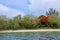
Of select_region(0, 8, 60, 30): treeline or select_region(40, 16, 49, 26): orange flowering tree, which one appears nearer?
select_region(0, 8, 60, 30): treeline

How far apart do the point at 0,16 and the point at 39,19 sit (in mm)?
8016

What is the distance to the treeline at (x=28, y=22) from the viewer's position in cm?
3753

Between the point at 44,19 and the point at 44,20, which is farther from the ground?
the point at 44,19

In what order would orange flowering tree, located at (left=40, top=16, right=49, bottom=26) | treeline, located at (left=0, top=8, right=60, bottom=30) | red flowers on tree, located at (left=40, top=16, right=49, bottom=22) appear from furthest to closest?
1. red flowers on tree, located at (left=40, top=16, right=49, bottom=22)
2. orange flowering tree, located at (left=40, top=16, right=49, bottom=26)
3. treeline, located at (left=0, top=8, right=60, bottom=30)

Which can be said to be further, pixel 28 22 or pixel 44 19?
pixel 44 19

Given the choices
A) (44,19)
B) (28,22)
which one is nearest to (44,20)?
(44,19)

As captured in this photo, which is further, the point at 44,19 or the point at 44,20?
the point at 44,19

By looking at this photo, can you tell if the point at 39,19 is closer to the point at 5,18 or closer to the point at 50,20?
the point at 50,20

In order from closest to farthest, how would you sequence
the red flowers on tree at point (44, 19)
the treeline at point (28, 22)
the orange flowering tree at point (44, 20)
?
1. the treeline at point (28, 22)
2. the orange flowering tree at point (44, 20)
3. the red flowers on tree at point (44, 19)

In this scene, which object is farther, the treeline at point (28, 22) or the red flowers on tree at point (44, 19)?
the red flowers on tree at point (44, 19)

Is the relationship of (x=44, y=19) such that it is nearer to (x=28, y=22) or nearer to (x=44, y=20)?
(x=44, y=20)

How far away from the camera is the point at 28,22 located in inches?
1522

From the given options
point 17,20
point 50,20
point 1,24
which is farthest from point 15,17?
point 50,20

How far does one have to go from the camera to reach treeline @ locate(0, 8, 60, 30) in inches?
1478
